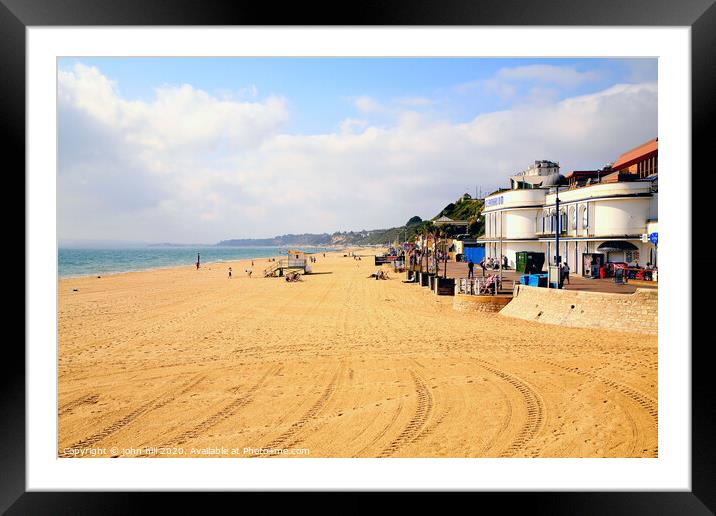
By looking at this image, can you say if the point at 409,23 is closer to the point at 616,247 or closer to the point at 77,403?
the point at 77,403

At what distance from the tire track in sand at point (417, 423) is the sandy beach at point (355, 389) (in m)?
0.02

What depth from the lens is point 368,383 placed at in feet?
22.2

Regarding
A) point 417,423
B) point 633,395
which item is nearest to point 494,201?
point 633,395

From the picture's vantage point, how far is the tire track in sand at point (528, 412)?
4797 mm

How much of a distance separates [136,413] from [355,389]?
2.95 meters

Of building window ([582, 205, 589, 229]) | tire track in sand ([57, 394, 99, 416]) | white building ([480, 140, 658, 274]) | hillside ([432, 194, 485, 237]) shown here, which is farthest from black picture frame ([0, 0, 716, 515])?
hillside ([432, 194, 485, 237])

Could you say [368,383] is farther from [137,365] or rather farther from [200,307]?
[200,307]

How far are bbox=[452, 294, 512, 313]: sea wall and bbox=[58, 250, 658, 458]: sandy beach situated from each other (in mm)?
630

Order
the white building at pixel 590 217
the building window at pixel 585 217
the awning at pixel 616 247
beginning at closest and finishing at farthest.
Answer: the awning at pixel 616 247, the white building at pixel 590 217, the building window at pixel 585 217

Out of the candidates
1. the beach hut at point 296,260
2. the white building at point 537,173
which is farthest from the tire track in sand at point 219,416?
the beach hut at point 296,260

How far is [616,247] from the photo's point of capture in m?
15.2

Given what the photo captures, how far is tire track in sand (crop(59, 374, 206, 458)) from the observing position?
5035mm

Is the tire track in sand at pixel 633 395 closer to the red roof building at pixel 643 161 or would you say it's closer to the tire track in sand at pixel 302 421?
the tire track in sand at pixel 302 421

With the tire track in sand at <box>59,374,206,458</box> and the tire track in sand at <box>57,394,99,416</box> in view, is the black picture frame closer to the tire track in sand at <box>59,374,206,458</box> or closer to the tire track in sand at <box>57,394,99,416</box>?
the tire track in sand at <box>59,374,206,458</box>
